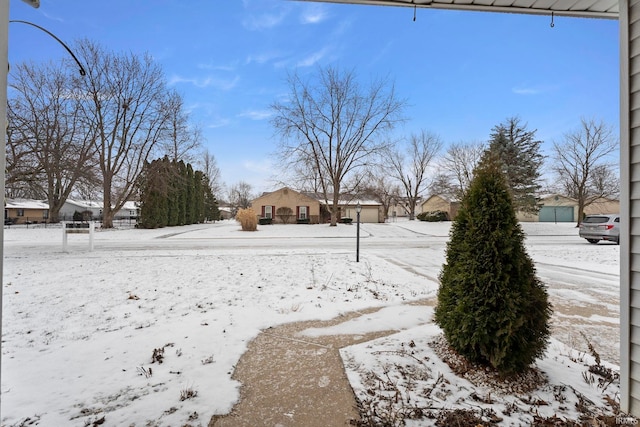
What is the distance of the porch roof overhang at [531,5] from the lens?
2473 millimetres

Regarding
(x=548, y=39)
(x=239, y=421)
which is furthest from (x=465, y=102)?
(x=239, y=421)

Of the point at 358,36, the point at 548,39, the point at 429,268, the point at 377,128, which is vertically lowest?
the point at 429,268

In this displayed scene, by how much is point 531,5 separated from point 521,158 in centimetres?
2614

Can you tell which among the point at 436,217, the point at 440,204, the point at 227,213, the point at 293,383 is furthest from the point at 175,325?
the point at 227,213

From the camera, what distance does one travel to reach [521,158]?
80.0 feet

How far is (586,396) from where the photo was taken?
228 cm

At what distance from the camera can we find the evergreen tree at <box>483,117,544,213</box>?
2400cm

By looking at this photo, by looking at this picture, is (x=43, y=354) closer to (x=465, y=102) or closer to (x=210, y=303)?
(x=210, y=303)

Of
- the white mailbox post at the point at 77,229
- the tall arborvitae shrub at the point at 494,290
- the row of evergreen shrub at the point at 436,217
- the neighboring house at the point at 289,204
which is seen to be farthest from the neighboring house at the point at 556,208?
the white mailbox post at the point at 77,229

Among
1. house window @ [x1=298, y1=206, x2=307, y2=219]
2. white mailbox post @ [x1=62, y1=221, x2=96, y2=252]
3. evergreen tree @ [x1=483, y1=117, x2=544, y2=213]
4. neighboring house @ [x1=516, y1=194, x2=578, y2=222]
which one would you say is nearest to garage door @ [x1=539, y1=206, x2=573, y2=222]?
neighboring house @ [x1=516, y1=194, x2=578, y2=222]

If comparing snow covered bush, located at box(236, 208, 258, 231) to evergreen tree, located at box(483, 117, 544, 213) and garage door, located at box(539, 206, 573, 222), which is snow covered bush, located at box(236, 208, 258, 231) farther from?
garage door, located at box(539, 206, 573, 222)

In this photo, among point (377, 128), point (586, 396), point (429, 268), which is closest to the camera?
point (586, 396)

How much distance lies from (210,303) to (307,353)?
2109mm

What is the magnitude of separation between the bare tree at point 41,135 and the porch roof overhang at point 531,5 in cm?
1380
